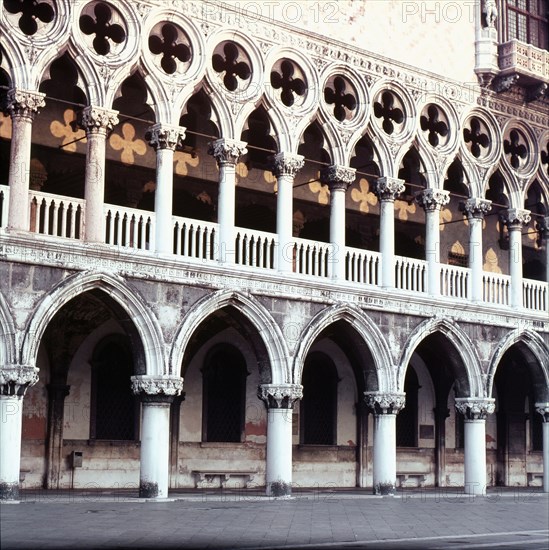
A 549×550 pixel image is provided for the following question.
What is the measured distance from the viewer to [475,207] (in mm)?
23422

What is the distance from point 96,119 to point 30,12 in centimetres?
195

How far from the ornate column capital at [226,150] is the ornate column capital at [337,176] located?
2067 mm

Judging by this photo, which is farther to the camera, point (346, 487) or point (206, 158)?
point (346, 487)

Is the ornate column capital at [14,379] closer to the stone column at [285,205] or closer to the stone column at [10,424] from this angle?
the stone column at [10,424]

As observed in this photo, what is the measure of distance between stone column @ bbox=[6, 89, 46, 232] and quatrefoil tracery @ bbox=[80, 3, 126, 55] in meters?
1.68

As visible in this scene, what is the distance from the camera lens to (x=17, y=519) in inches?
532

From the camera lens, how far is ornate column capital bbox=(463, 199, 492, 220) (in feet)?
76.8

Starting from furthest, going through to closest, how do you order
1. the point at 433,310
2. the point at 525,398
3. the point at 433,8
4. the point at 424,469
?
the point at 525,398, the point at 424,469, the point at 433,8, the point at 433,310

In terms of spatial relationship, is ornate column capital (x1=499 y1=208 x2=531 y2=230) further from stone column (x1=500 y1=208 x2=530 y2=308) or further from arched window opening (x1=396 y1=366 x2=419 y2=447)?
arched window opening (x1=396 y1=366 x2=419 y2=447)

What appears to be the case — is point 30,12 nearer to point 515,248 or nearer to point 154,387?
point 154,387

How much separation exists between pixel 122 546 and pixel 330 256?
34.8ft

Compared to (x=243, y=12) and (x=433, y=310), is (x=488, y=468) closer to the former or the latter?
(x=433, y=310)

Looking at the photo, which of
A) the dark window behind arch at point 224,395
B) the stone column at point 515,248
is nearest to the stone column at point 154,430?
the dark window behind arch at point 224,395

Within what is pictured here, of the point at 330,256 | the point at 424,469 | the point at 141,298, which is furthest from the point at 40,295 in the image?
the point at 424,469
